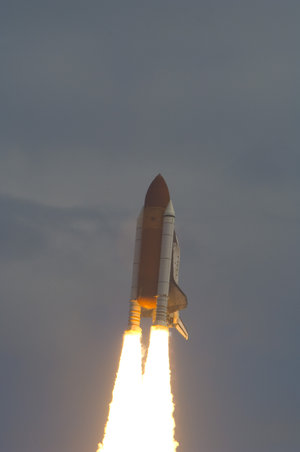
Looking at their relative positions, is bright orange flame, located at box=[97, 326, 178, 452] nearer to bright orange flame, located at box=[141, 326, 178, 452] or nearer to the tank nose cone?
bright orange flame, located at box=[141, 326, 178, 452]

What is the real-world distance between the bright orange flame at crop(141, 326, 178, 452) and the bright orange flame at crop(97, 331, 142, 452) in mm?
661

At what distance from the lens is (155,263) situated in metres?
61.2

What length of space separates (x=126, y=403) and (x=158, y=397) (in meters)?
2.37

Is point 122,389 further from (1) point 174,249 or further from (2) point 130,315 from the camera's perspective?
(1) point 174,249

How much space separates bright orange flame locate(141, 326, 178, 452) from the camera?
200 ft

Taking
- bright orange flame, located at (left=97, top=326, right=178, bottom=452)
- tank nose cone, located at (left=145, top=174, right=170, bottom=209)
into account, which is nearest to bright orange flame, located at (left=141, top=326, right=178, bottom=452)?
bright orange flame, located at (left=97, top=326, right=178, bottom=452)

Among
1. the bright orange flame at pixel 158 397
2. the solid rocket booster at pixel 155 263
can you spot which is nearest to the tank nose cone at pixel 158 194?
the solid rocket booster at pixel 155 263

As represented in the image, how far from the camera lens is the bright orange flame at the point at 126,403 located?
6078 centimetres

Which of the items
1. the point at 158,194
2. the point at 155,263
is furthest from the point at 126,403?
the point at 158,194

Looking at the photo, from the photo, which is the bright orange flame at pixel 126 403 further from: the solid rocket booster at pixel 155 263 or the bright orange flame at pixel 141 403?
the solid rocket booster at pixel 155 263

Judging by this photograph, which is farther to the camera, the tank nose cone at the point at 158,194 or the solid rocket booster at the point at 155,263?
the tank nose cone at the point at 158,194

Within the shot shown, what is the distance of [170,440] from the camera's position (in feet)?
201

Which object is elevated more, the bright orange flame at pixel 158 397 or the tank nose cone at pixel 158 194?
the tank nose cone at pixel 158 194

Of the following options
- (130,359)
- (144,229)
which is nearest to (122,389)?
(130,359)
